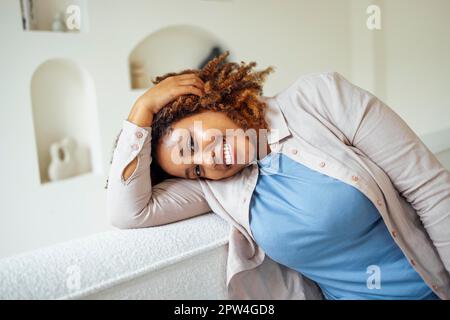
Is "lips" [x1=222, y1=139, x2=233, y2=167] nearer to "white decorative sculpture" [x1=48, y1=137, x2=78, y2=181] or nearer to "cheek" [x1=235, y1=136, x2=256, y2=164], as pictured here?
"cheek" [x1=235, y1=136, x2=256, y2=164]

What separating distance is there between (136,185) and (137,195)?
0.7 inches

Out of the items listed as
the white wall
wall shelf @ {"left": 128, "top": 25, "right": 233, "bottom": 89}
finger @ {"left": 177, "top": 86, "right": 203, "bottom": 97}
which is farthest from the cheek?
wall shelf @ {"left": 128, "top": 25, "right": 233, "bottom": 89}

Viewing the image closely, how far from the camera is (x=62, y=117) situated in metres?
2.00

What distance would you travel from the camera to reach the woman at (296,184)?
0.65 meters

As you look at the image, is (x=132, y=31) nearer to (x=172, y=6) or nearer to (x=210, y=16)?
(x=172, y=6)

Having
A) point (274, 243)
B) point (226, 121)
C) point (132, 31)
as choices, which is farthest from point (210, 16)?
point (274, 243)

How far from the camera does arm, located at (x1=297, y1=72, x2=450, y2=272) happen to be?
0.65 m

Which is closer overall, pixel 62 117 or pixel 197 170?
pixel 197 170

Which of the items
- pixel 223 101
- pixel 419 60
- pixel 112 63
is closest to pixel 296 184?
pixel 223 101

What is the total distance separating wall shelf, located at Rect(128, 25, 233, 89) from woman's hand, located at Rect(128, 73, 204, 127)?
149 centimetres

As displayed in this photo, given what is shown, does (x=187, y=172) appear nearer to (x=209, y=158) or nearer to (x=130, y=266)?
(x=209, y=158)

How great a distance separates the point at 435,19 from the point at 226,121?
0.79m

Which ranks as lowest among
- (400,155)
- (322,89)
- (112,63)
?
(400,155)

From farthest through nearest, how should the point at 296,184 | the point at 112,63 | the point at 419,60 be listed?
the point at 112,63, the point at 419,60, the point at 296,184
